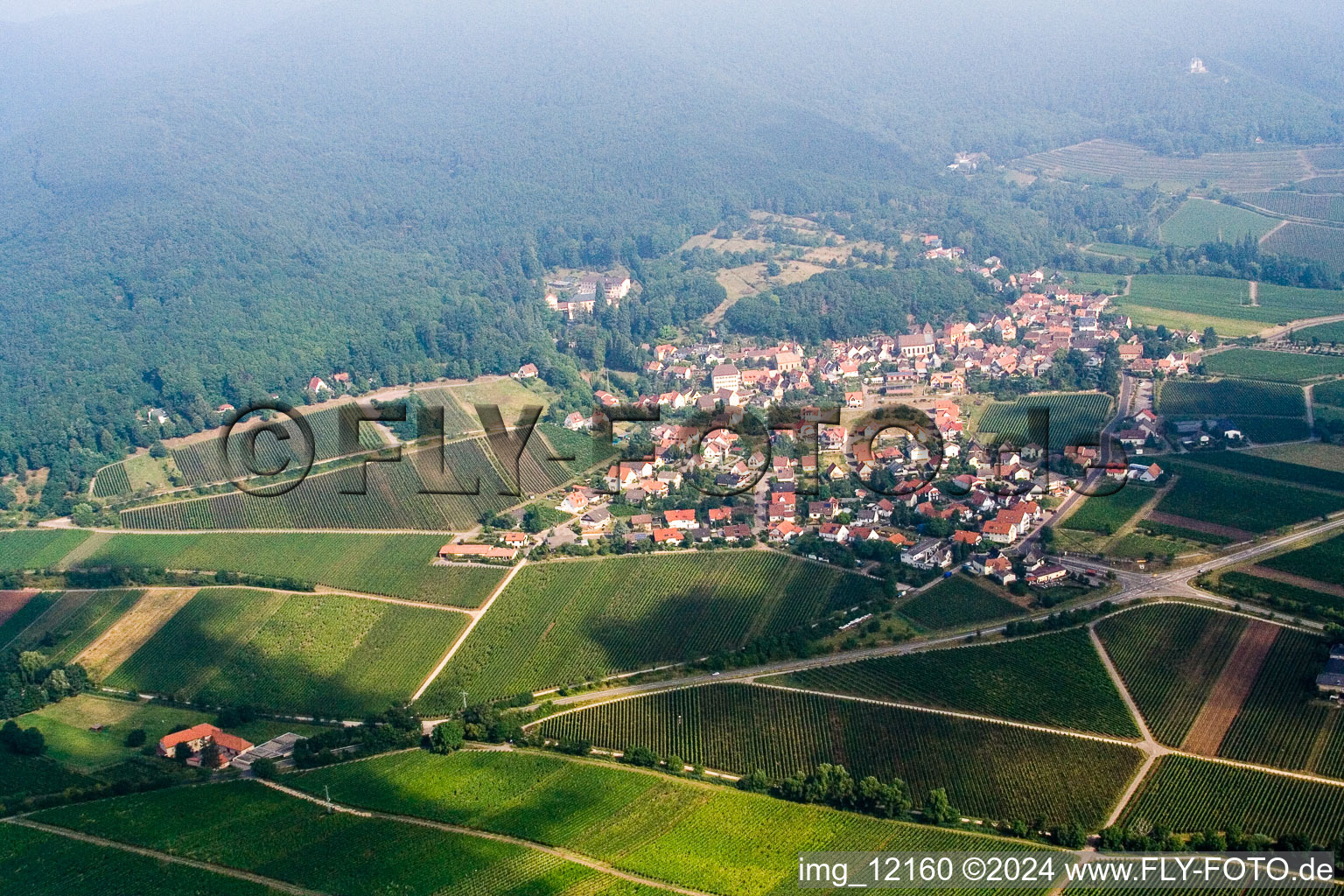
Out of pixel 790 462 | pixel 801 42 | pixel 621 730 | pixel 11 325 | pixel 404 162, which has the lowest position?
pixel 621 730

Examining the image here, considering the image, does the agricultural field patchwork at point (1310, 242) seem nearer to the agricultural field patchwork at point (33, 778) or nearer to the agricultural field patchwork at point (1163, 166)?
the agricultural field patchwork at point (1163, 166)

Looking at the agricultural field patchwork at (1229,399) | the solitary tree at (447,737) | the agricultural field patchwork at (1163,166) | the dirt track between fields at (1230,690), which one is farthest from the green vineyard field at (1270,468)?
the agricultural field patchwork at (1163,166)

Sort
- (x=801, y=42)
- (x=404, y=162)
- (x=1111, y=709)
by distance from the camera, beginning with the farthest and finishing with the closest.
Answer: (x=801, y=42) → (x=404, y=162) → (x=1111, y=709)

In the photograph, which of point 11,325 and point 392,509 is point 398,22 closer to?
point 11,325

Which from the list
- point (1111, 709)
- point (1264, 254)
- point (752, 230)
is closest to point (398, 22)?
point (752, 230)

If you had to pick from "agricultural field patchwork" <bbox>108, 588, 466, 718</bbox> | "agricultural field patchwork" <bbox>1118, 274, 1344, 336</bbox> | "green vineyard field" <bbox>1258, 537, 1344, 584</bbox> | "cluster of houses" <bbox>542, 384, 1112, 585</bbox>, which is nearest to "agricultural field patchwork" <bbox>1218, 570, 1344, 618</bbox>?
"green vineyard field" <bbox>1258, 537, 1344, 584</bbox>

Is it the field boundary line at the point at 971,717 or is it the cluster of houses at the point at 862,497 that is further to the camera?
the cluster of houses at the point at 862,497

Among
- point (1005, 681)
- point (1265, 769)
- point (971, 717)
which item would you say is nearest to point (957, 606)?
point (1005, 681)
